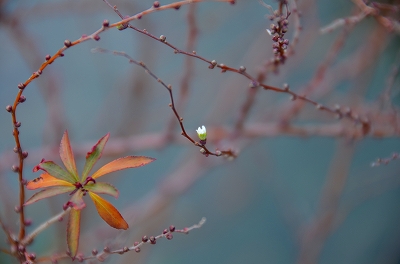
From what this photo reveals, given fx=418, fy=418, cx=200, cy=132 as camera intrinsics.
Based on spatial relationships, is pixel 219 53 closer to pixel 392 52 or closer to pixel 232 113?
pixel 232 113

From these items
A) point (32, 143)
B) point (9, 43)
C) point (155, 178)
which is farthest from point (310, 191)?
point (9, 43)

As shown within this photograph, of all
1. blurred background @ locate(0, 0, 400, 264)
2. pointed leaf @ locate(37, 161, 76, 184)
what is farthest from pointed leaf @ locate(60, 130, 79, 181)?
blurred background @ locate(0, 0, 400, 264)

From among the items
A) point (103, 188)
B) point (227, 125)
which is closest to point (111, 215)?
point (103, 188)

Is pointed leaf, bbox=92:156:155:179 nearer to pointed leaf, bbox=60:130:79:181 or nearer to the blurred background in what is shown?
pointed leaf, bbox=60:130:79:181

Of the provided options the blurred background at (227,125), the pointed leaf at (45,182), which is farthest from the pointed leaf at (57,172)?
the blurred background at (227,125)

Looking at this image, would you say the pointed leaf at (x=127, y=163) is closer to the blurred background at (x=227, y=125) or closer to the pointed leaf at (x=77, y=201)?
the pointed leaf at (x=77, y=201)

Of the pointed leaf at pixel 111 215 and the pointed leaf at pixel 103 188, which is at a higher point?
the pointed leaf at pixel 103 188

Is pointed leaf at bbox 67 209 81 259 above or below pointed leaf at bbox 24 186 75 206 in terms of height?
below
